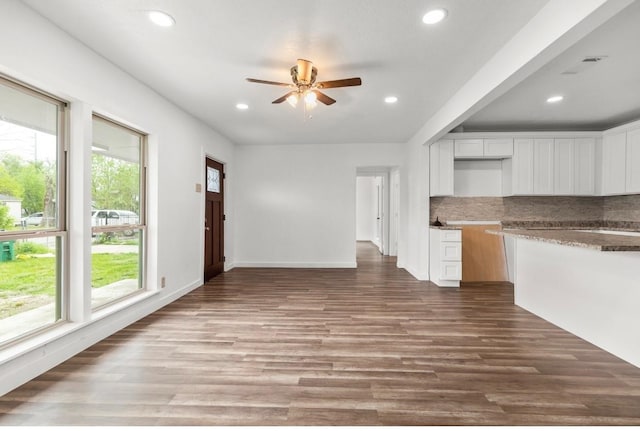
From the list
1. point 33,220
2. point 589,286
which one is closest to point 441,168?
point 589,286

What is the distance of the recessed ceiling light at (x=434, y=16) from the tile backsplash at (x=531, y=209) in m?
3.49

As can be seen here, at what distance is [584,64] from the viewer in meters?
2.82

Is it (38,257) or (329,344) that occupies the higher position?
(38,257)

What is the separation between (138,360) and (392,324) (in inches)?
91.0

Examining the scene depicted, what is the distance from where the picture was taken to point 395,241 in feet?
25.2

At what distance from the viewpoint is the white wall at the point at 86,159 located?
6.54ft

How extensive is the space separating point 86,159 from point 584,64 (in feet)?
15.3

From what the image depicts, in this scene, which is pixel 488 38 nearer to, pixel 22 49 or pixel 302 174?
pixel 22 49

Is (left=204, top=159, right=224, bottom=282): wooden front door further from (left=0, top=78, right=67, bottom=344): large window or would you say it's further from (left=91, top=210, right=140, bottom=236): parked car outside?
(left=0, top=78, right=67, bottom=344): large window

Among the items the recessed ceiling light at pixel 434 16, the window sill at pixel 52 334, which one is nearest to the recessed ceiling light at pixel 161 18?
the recessed ceiling light at pixel 434 16

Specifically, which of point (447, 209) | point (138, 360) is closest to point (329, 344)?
point (138, 360)

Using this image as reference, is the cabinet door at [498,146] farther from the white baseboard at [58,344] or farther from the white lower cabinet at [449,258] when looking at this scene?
the white baseboard at [58,344]

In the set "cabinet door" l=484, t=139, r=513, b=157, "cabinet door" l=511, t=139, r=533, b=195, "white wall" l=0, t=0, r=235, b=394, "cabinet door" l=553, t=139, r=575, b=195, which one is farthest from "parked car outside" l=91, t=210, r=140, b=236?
"cabinet door" l=553, t=139, r=575, b=195

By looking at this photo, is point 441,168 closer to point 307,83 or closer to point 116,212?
point 307,83
